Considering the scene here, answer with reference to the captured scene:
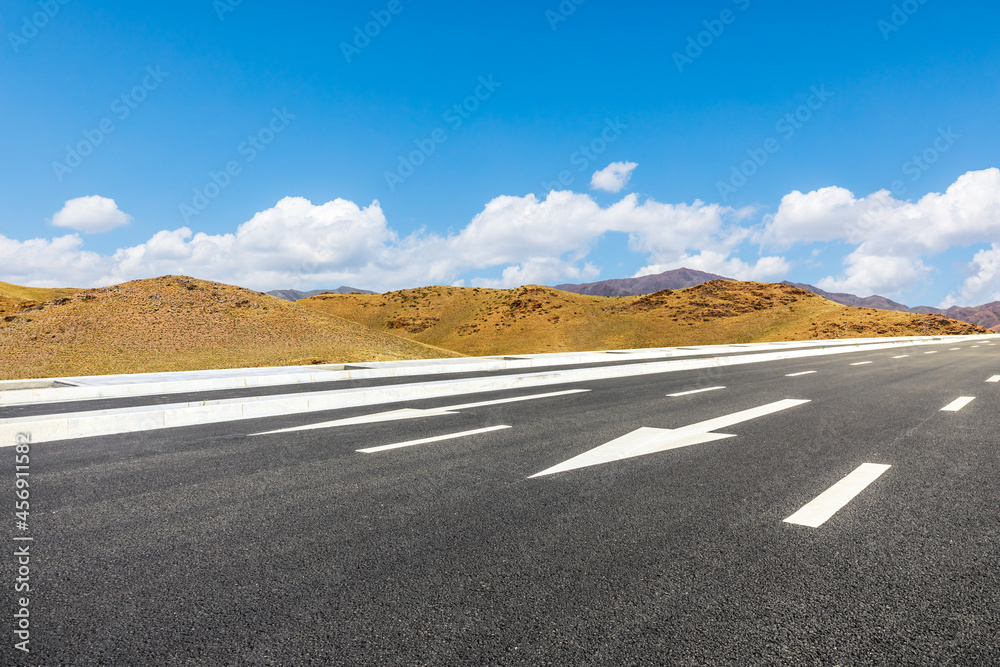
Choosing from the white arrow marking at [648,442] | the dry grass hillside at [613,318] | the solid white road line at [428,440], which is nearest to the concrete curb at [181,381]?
the solid white road line at [428,440]

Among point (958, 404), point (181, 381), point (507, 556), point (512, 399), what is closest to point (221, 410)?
point (512, 399)

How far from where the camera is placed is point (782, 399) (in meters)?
11.4

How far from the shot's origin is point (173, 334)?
40.4 metres

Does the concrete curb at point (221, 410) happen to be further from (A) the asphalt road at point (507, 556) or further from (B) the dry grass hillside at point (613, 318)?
(B) the dry grass hillside at point (613, 318)

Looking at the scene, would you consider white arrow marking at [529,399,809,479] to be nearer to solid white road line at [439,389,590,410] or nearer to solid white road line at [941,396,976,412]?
solid white road line at [941,396,976,412]

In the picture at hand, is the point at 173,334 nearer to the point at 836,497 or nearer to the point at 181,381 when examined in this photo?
the point at 181,381

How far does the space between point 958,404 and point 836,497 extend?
318 inches

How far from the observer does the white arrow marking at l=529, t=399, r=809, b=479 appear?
5988mm

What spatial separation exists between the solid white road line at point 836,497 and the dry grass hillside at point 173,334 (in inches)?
1280

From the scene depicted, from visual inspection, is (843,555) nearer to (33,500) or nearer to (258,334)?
(33,500)

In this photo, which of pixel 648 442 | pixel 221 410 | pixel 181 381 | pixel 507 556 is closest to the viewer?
pixel 507 556

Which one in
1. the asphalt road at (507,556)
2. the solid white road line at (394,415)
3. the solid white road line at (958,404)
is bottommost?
the solid white road line at (958,404)

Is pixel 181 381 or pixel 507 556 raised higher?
pixel 181 381

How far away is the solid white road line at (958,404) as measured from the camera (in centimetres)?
982
